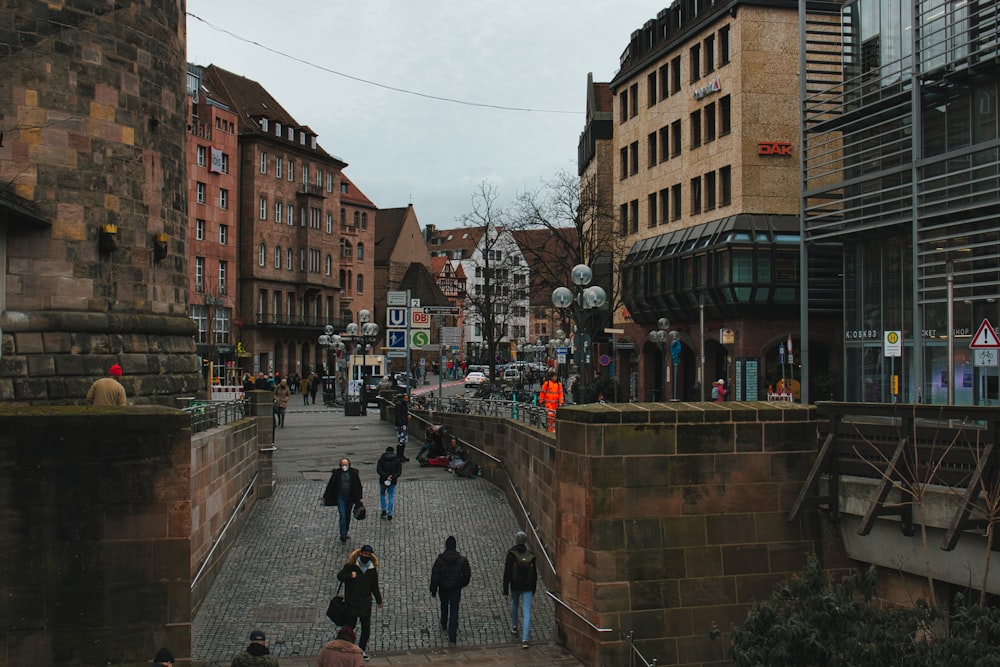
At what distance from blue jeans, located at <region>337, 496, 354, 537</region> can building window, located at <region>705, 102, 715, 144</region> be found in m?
27.9

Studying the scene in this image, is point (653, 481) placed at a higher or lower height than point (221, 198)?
lower

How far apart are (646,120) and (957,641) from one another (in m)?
40.1

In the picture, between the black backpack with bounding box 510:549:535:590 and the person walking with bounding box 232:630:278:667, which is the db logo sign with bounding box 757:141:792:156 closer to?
the black backpack with bounding box 510:549:535:590

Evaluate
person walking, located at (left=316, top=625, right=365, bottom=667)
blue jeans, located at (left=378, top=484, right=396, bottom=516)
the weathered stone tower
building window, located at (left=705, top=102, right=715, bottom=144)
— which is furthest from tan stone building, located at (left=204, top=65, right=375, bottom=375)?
person walking, located at (left=316, top=625, right=365, bottom=667)

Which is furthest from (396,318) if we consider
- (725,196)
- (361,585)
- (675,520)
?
(725,196)

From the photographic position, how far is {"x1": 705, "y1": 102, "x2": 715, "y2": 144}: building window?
4128 cm

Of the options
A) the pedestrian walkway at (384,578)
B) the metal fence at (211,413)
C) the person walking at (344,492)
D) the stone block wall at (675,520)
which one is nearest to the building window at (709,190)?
the pedestrian walkway at (384,578)

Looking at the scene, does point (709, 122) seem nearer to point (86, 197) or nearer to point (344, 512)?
point (344, 512)

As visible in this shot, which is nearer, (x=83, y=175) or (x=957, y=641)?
(x=957, y=641)

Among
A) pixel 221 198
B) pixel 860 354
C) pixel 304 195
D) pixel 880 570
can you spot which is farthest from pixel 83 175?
pixel 304 195

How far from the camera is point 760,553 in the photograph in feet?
46.0

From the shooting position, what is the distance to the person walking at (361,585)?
12930 millimetres

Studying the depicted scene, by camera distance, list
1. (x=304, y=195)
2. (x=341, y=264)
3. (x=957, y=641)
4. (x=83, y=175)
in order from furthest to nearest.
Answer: (x=341, y=264)
(x=304, y=195)
(x=83, y=175)
(x=957, y=641)

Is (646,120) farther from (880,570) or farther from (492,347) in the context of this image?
(880,570)
